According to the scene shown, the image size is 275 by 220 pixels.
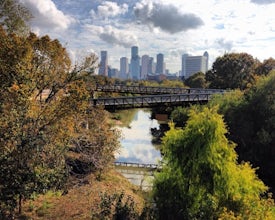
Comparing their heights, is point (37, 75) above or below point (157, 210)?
above

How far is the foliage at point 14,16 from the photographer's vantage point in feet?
57.7

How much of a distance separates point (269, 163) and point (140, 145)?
1526cm

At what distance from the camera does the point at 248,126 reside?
2303 centimetres

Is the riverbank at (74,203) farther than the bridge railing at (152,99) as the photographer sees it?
No

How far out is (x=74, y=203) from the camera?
13.7 meters

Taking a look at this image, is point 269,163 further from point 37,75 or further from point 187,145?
point 37,75

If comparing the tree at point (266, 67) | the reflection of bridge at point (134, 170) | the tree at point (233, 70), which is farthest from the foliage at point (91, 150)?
the tree at point (233, 70)

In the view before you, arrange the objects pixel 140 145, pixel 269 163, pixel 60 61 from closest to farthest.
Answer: pixel 60 61 → pixel 269 163 → pixel 140 145

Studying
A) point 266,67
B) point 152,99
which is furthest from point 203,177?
point 266,67

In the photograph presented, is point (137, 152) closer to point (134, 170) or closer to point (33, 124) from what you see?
point (134, 170)

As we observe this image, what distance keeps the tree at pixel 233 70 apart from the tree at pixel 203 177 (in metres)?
47.4

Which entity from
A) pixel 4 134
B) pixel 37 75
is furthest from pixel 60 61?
pixel 4 134

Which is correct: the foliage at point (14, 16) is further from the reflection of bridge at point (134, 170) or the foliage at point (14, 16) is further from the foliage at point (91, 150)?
the reflection of bridge at point (134, 170)

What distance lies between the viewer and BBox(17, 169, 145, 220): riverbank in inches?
484
